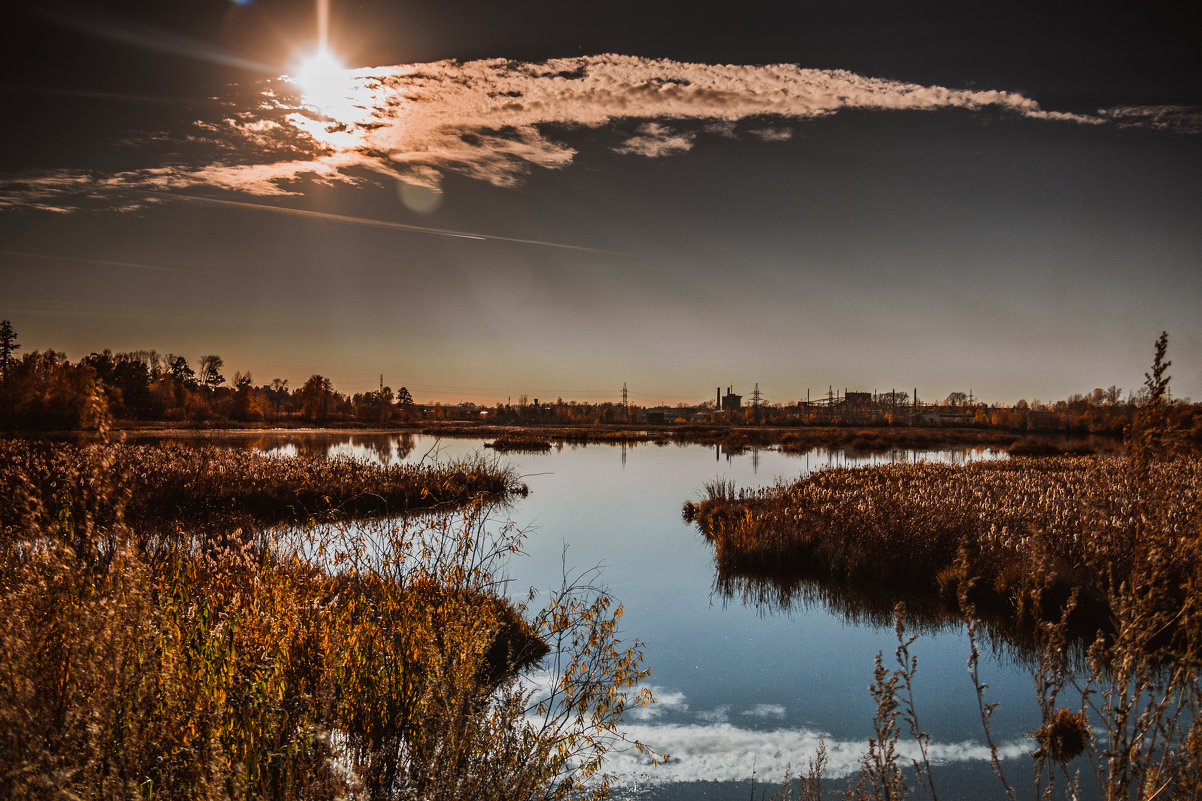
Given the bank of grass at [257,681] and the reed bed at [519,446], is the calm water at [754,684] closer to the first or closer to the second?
the bank of grass at [257,681]

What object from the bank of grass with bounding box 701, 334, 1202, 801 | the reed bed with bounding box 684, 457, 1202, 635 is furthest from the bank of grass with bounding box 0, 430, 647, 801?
the reed bed with bounding box 684, 457, 1202, 635

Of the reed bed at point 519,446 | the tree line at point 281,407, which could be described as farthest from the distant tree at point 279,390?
the reed bed at point 519,446

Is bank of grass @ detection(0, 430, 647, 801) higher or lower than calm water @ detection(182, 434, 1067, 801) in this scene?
higher

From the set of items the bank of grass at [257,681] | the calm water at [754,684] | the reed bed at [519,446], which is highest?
the bank of grass at [257,681]

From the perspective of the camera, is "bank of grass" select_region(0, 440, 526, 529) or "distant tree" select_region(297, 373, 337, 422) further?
"distant tree" select_region(297, 373, 337, 422)

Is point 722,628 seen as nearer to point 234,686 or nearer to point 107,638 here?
point 234,686

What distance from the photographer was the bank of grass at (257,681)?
2.53 metres

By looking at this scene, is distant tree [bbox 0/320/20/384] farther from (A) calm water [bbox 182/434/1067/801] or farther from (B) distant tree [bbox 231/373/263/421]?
(A) calm water [bbox 182/434/1067/801]

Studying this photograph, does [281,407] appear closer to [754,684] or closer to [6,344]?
[6,344]

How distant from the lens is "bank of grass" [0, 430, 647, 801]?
2.53m

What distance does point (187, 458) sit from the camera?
2511 centimetres

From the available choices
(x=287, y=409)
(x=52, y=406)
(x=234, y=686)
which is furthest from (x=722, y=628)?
(x=287, y=409)

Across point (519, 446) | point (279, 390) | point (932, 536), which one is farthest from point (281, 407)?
point (932, 536)

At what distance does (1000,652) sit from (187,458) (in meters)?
27.1
